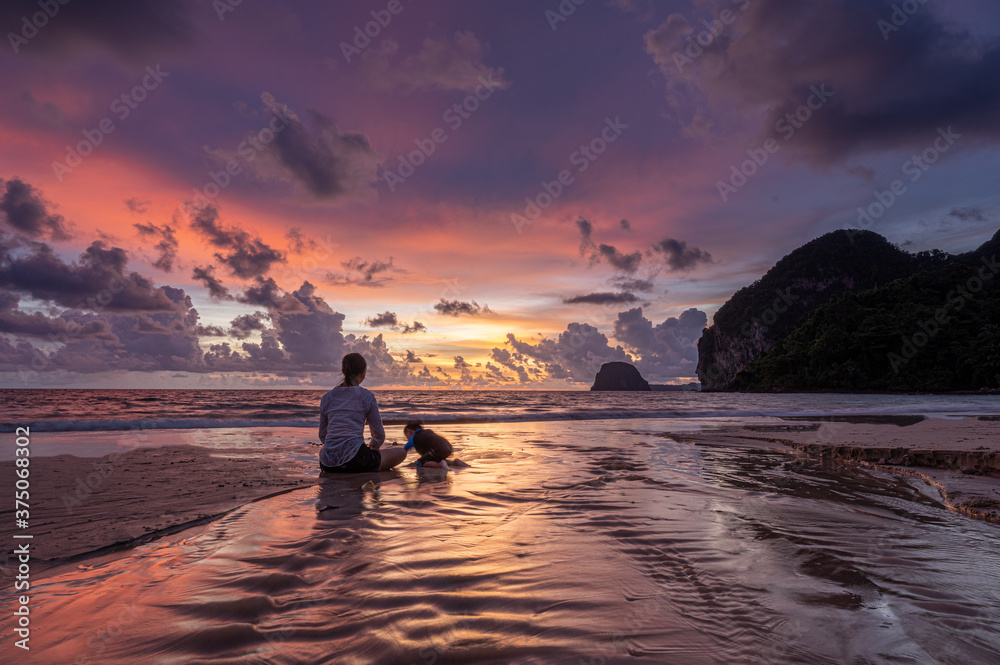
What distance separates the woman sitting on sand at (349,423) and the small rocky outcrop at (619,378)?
181099 mm

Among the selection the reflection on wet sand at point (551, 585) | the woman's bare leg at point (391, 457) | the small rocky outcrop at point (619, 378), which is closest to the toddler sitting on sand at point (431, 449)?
the woman's bare leg at point (391, 457)

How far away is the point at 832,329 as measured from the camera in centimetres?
6419

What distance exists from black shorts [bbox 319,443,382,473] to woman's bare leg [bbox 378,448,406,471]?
0.91 feet

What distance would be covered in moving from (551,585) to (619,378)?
7412 inches

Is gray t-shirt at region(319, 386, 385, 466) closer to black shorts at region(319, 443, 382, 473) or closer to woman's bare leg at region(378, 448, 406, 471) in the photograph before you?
black shorts at region(319, 443, 382, 473)

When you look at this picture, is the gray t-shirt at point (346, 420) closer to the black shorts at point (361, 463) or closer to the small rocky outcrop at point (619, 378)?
the black shorts at point (361, 463)

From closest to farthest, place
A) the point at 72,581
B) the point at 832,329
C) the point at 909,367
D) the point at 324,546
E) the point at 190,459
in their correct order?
1. the point at 72,581
2. the point at 324,546
3. the point at 190,459
4. the point at 909,367
5. the point at 832,329

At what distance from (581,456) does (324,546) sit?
6434mm

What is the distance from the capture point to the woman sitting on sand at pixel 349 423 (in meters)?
7.37

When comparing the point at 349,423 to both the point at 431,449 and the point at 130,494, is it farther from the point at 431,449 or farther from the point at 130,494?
the point at 130,494

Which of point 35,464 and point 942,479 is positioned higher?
point 35,464

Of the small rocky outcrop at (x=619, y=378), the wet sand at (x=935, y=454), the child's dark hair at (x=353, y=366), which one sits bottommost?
the small rocky outcrop at (x=619, y=378)

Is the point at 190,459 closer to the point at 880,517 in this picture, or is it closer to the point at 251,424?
the point at 251,424

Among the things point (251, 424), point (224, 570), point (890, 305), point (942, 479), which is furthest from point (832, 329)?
point (224, 570)
